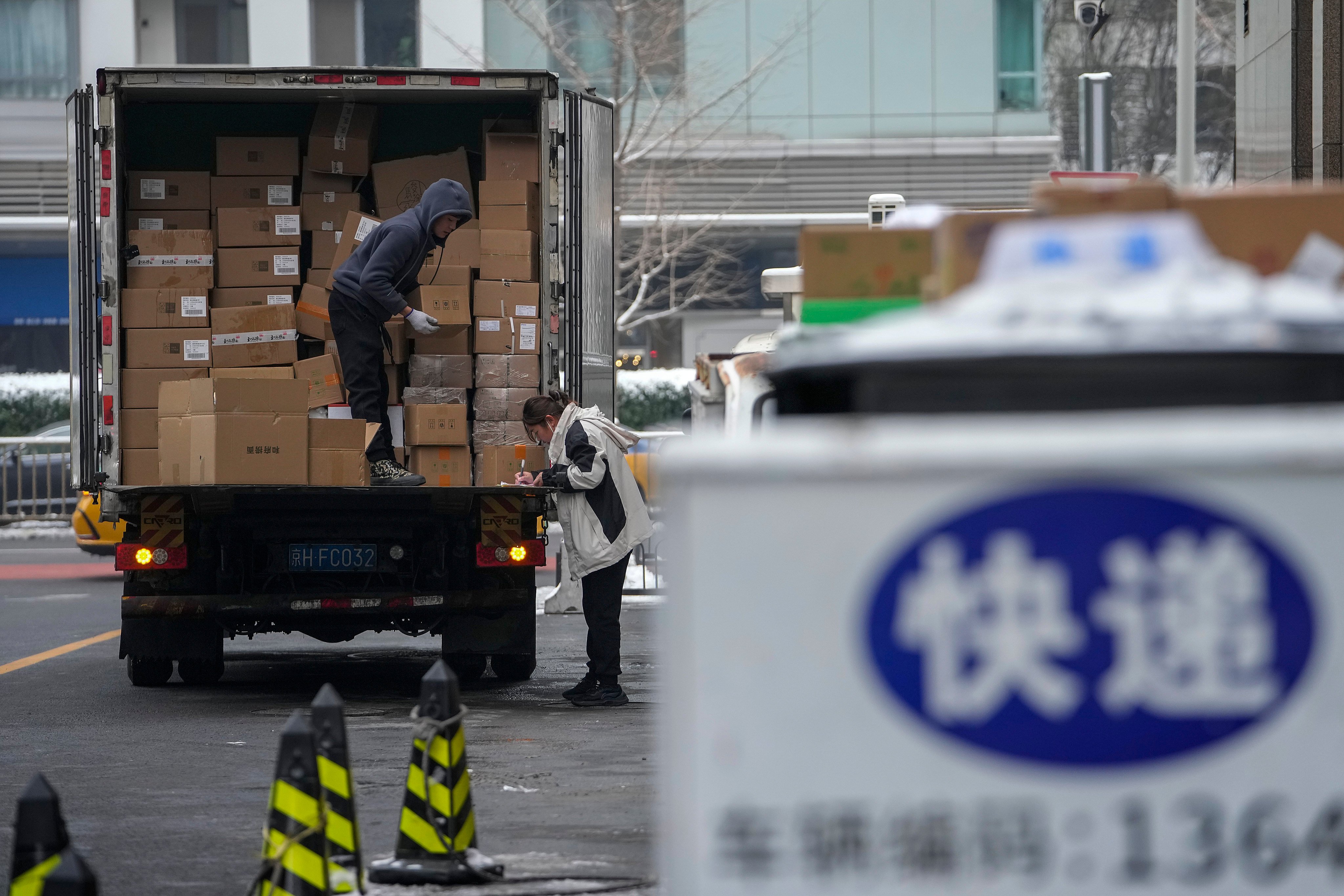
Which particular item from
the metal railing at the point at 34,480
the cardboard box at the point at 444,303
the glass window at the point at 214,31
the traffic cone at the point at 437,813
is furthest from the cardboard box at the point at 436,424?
the glass window at the point at 214,31

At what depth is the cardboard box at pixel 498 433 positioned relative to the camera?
10.1 m

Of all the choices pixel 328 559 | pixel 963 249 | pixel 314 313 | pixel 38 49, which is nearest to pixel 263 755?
pixel 328 559

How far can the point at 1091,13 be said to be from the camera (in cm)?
1387

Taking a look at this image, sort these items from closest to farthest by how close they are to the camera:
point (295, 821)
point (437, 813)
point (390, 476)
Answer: point (295, 821) → point (437, 813) → point (390, 476)

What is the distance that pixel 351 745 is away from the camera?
759 cm

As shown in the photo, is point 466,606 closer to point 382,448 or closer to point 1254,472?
point 382,448

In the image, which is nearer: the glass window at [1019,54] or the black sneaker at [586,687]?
the black sneaker at [586,687]

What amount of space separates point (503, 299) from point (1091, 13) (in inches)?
250

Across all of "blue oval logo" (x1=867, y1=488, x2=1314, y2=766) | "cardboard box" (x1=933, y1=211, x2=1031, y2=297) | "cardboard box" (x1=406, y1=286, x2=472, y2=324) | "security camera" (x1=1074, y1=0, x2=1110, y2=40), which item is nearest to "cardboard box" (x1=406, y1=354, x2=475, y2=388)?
"cardboard box" (x1=406, y1=286, x2=472, y2=324)

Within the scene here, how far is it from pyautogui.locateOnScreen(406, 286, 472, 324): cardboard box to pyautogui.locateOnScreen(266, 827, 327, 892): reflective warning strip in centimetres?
585

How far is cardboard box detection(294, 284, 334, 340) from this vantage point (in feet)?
34.3

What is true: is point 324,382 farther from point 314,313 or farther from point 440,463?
point 440,463

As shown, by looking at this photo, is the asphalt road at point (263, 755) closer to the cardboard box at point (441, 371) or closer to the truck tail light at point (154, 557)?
the truck tail light at point (154, 557)

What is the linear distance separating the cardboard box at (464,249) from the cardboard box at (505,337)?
385 millimetres
